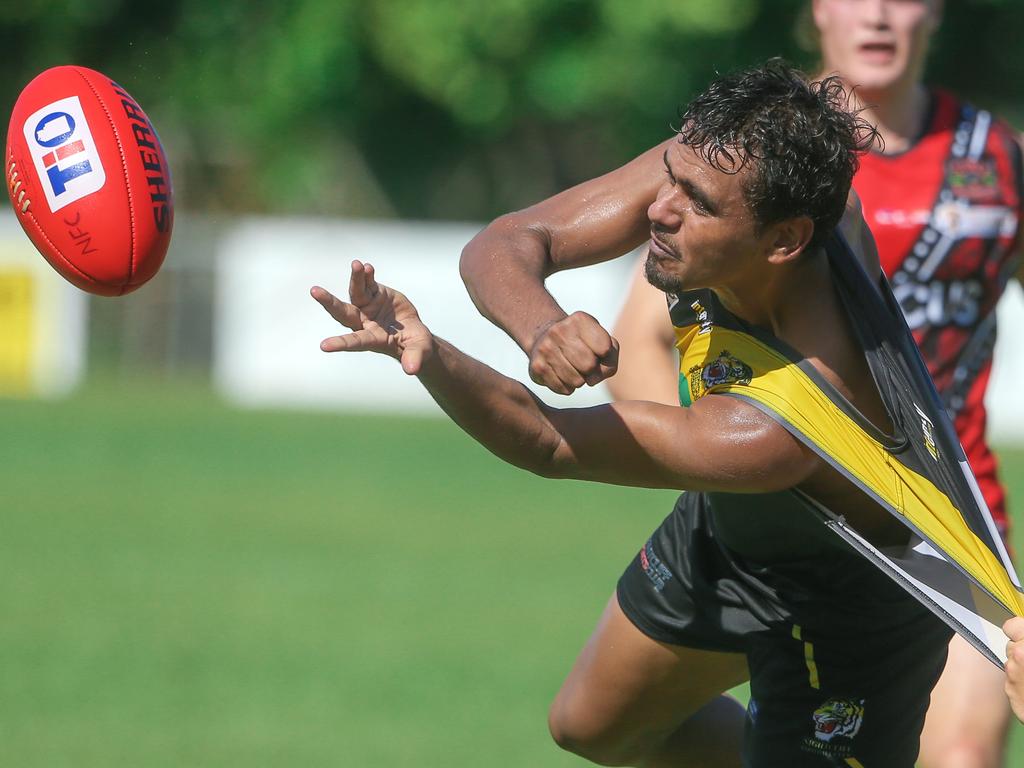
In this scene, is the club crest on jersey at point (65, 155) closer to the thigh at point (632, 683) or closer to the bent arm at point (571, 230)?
the bent arm at point (571, 230)

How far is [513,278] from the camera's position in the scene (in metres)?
3.52

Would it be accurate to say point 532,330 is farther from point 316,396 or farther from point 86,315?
point 86,315

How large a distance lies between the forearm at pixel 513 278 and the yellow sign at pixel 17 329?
1515 cm

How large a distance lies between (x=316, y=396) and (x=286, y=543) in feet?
26.6

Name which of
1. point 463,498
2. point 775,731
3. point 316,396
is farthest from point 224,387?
point 775,731

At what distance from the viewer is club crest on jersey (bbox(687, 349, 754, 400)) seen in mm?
3361

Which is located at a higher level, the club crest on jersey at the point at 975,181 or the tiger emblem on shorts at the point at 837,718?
the club crest on jersey at the point at 975,181

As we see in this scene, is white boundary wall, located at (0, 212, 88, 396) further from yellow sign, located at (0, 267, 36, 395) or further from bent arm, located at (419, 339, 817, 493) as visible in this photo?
bent arm, located at (419, 339, 817, 493)

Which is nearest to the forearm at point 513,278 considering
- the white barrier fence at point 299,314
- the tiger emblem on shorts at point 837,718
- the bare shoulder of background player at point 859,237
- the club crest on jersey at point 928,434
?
the bare shoulder of background player at point 859,237

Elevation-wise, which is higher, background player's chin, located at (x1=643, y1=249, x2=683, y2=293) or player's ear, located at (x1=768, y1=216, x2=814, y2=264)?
player's ear, located at (x1=768, y1=216, x2=814, y2=264)

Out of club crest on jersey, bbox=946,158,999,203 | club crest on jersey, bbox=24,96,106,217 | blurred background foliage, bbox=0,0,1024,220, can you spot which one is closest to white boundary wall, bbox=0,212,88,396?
blurred background foliage, bbox=0,0,1024,220

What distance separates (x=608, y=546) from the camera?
1019cm

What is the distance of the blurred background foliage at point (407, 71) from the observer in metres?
21.4

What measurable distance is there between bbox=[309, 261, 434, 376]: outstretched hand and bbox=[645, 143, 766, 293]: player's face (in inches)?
23.0
